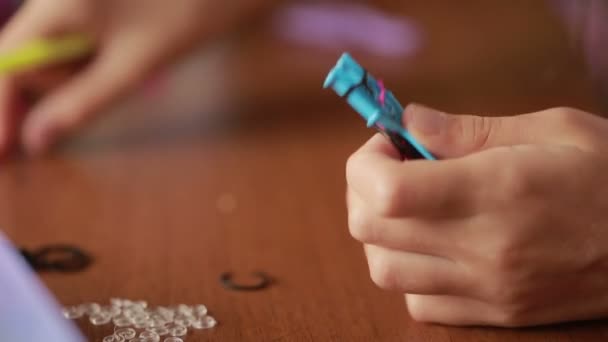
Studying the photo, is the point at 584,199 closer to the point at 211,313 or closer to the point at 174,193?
the point at 211,313

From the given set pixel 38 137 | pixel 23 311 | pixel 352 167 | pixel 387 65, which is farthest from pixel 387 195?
pixel 387 65

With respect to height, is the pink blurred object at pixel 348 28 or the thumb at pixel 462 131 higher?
the pink blurred object at pixel 348 28

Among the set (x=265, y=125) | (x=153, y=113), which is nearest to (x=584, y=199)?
(x=265, y=125)

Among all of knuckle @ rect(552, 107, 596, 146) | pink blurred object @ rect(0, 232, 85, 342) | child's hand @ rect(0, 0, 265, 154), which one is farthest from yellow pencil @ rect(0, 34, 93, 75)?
knuckle @ rect(552, 107, 596, 146)

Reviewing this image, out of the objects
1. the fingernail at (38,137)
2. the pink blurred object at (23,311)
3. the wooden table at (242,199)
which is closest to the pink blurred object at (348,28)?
the wooden table at (242,199)

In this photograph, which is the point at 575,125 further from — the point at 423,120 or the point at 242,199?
the point at 242,199

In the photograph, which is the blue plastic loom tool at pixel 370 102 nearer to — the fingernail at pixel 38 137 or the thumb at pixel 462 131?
the thumb at pixel 462 131

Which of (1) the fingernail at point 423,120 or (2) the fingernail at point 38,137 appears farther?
(2) the fingernail at point 38,137
